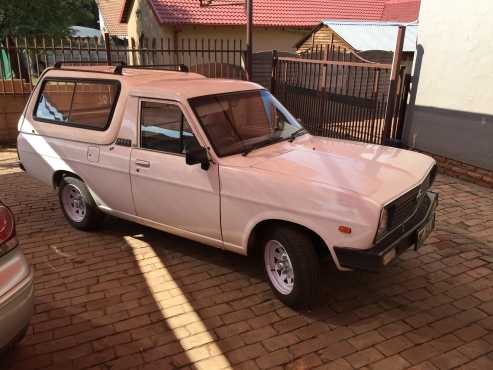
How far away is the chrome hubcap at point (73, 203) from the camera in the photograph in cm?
534

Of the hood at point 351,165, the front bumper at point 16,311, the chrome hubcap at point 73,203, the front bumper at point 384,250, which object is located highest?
the hood at point 351,165

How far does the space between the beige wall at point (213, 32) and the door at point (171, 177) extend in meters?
14.4

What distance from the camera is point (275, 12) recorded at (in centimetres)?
2023

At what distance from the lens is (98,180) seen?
488 cm

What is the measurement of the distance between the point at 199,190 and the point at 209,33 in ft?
53.1

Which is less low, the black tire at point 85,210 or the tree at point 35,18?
the tree at point 35,18

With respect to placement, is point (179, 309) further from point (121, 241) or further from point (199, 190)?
point (121, 241)

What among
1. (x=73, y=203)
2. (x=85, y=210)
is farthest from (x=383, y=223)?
(x=73, y=203)

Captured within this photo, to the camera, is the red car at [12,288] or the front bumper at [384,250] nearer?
the red car at [12,288]

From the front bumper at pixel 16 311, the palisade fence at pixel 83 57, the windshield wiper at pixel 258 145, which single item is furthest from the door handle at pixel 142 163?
the palisade fence at pixel 83 57

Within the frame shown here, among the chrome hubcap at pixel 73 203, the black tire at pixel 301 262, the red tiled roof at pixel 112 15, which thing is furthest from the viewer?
the red tiled roof at pixel 112 15

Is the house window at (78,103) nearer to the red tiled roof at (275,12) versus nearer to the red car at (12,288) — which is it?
the red car at (12,288)

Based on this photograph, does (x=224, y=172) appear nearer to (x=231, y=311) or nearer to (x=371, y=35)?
(x=231, y=311)

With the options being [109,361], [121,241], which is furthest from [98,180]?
[109,361]
